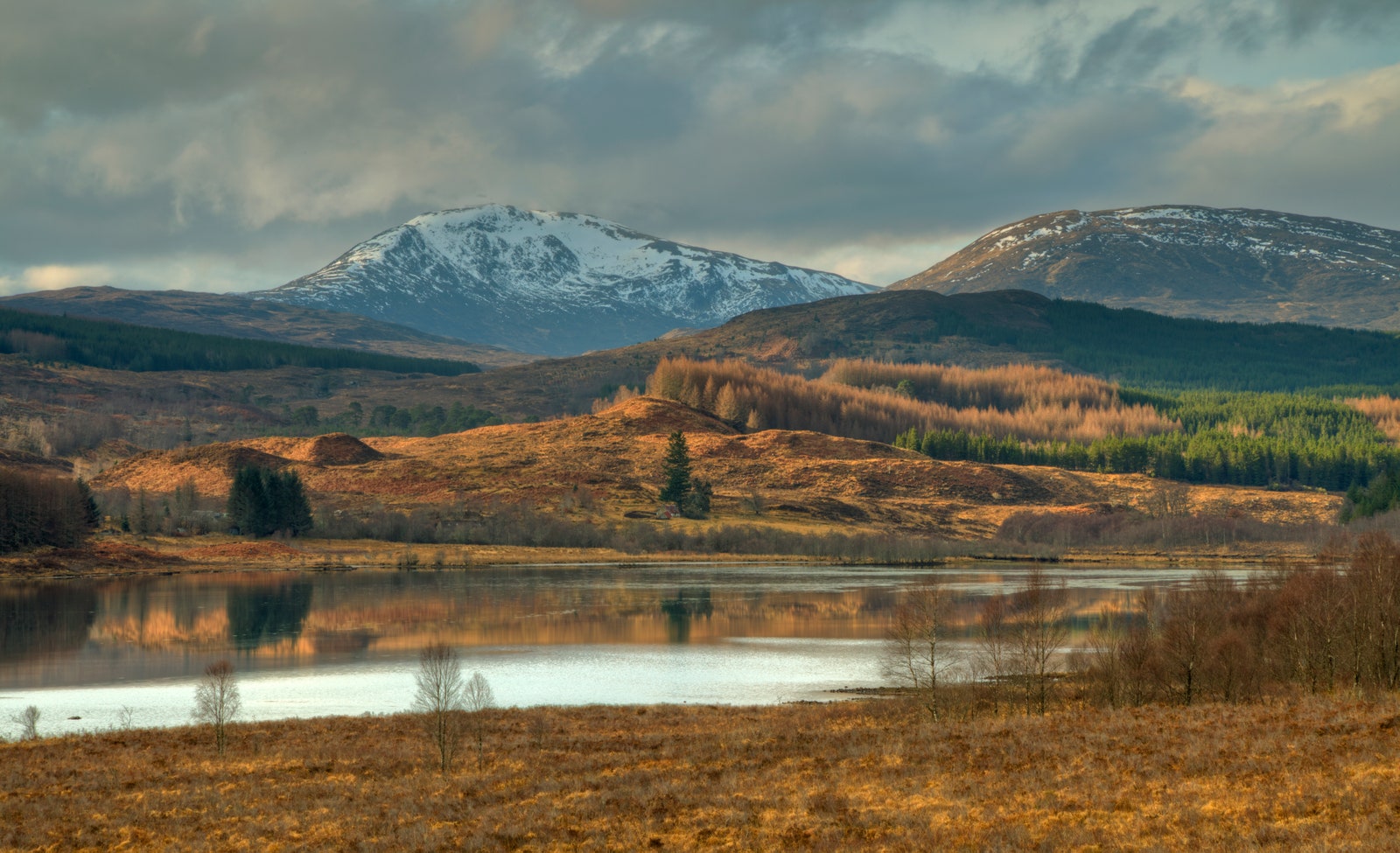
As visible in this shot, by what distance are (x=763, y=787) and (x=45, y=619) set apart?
77.1 m

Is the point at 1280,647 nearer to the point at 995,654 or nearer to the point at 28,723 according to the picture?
the point at 995,654

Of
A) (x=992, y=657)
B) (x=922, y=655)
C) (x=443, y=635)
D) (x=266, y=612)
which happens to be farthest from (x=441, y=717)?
(x=266, y=612)

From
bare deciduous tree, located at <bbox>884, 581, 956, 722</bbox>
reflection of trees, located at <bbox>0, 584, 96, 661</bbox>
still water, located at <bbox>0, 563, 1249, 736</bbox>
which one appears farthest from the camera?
reflection of trees, located at <bbox>0, 584, 96, 661</bbox>

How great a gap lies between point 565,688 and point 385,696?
8.91 metres

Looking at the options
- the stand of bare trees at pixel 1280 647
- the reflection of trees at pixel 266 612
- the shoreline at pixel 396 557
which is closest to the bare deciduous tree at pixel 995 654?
the stand of bare trees at pixel 1280 647

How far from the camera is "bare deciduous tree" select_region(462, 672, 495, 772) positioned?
36450 mm

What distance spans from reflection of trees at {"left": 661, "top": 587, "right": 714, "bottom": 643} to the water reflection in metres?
0.21

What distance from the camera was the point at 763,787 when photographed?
Answer: 100 ft

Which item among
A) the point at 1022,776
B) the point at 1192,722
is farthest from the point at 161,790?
the point at 1192,722

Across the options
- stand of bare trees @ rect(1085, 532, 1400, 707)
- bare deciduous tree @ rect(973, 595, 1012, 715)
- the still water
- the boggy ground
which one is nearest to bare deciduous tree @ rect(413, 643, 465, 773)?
the boggy ground

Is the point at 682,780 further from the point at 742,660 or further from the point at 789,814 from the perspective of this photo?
the point at 742,660

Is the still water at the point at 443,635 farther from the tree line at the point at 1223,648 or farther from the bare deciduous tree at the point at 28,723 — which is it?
the tree line at the point at 1223,648

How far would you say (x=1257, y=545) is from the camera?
18012cm

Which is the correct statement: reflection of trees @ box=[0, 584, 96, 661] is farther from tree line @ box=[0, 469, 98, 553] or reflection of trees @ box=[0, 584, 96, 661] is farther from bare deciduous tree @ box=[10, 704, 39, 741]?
bare deciduous tree @ box=[10, 704, 39, 741]
